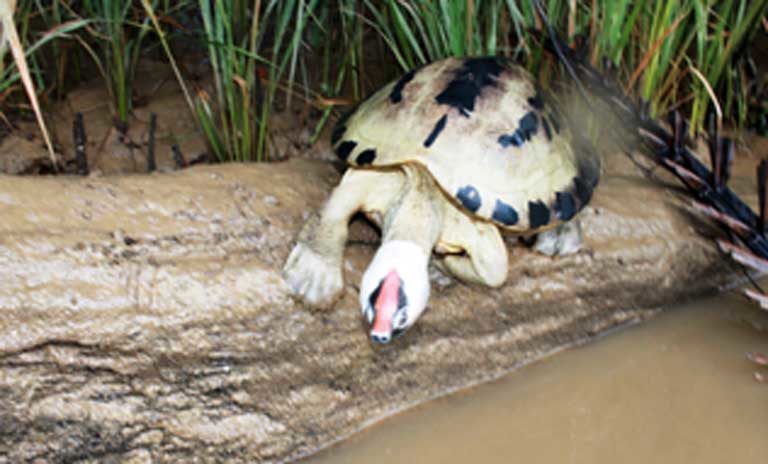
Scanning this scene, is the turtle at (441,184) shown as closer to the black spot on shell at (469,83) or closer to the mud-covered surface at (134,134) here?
the black spot on shell at (469,83)

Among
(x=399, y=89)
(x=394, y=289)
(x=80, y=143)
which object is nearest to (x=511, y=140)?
(x=399, y=89)

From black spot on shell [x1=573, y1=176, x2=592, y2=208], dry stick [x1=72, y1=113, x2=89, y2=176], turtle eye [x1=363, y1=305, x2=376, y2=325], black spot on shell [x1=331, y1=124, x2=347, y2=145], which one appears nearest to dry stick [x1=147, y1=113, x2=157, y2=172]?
dry stick [x1=72, y1=113, x2=89, y2=176]

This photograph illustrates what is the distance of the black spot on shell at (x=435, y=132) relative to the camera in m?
2.20

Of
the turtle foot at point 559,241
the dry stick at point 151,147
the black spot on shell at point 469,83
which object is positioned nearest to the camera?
the black spot on shell at point 469,83

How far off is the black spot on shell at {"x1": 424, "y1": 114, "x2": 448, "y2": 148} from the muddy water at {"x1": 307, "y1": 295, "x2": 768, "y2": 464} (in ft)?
2.68

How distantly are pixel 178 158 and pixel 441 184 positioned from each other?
1.21 metres

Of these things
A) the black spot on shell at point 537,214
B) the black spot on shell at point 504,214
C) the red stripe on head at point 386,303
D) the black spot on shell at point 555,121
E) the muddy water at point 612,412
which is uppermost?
the black spot on shell at point 555,121

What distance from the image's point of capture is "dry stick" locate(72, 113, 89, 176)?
8.50 ft

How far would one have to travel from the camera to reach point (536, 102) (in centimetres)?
244

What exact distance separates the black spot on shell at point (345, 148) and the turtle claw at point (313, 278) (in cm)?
36

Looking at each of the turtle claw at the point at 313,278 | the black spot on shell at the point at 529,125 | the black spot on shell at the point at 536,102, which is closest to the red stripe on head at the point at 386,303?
the turtle claw at the point at 313,278

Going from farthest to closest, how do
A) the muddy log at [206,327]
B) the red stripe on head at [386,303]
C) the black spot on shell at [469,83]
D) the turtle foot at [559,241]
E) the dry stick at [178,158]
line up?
the dry stick at [178,158]
the turtle foot at [559,241]
the black spot on shell at [469,83]
the red stripe on head at [386,303]
the muddy log at [206,327]

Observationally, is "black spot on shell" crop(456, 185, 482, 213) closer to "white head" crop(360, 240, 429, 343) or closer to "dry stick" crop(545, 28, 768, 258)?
"white head" crop(360, 240, 429, 343)

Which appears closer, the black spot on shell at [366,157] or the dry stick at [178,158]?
the black spot on shell at [366,157]
